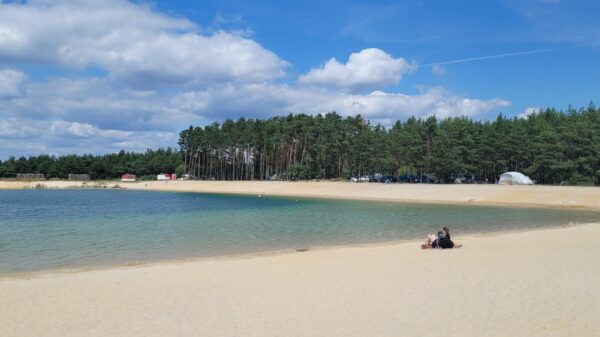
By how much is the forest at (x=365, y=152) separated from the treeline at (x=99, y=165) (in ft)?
0.99

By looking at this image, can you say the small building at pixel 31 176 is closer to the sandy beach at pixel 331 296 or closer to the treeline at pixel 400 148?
the treeline at pixel 400 148

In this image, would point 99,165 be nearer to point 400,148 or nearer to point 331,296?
point 400,148

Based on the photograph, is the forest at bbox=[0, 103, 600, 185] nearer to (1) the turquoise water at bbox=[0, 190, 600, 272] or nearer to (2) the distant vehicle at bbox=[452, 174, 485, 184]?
(2) the distant vehicle at bbox=[452, 174, 485, 184]

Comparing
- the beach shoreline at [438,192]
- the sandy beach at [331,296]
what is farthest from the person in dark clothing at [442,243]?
the beach shoreline at [438,192]

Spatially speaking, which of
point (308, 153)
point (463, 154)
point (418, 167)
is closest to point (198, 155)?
point (308, 153)

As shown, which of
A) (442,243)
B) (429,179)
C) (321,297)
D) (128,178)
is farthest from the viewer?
(128,178)

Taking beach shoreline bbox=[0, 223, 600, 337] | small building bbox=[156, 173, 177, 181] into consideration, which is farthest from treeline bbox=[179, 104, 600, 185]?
beach shoreline bbox=[0, 223, 600, 337]

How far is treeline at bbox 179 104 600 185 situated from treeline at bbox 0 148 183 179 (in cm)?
1481

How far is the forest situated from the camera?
70188 mm

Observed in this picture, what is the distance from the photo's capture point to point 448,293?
1069 centimetres

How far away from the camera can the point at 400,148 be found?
3501 inches

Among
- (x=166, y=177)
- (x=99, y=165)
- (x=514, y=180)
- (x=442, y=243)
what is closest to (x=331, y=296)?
(x=442, y=243)

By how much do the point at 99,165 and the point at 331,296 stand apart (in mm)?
151700

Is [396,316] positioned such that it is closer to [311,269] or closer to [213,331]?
[213,331]
